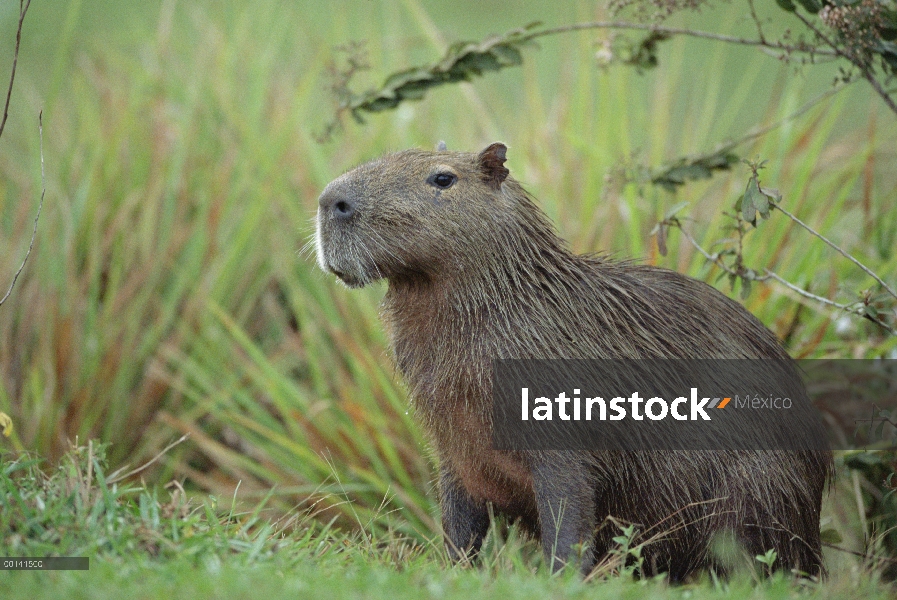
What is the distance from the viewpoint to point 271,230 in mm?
5652

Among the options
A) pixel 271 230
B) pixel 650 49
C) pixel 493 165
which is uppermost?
pixel 650 49

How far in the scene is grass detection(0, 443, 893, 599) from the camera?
244 centimetres

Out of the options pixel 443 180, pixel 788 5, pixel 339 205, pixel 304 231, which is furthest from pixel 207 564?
pixel 788 5

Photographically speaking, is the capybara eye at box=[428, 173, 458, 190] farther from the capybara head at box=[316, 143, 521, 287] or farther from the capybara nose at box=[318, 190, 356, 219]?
the capybara nose at box=[318, 190, 356, 219]

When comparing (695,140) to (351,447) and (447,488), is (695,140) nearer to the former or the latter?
(351,447)

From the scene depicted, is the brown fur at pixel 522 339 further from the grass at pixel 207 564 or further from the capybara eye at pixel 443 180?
the grass at pixel 207 564

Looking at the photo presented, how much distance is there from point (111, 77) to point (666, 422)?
465 centimetres

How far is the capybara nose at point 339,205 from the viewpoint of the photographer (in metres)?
3.26

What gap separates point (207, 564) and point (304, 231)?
71.0 inches

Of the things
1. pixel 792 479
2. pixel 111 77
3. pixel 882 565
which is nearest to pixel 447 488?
pixel 792 479

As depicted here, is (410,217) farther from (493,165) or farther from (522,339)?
(522,339)

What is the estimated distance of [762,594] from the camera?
264 centimetres

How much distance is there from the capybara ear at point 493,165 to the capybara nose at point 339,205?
0.45m

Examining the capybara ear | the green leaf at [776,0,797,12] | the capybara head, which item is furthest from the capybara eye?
the green leaf at [776,0,797,12]
